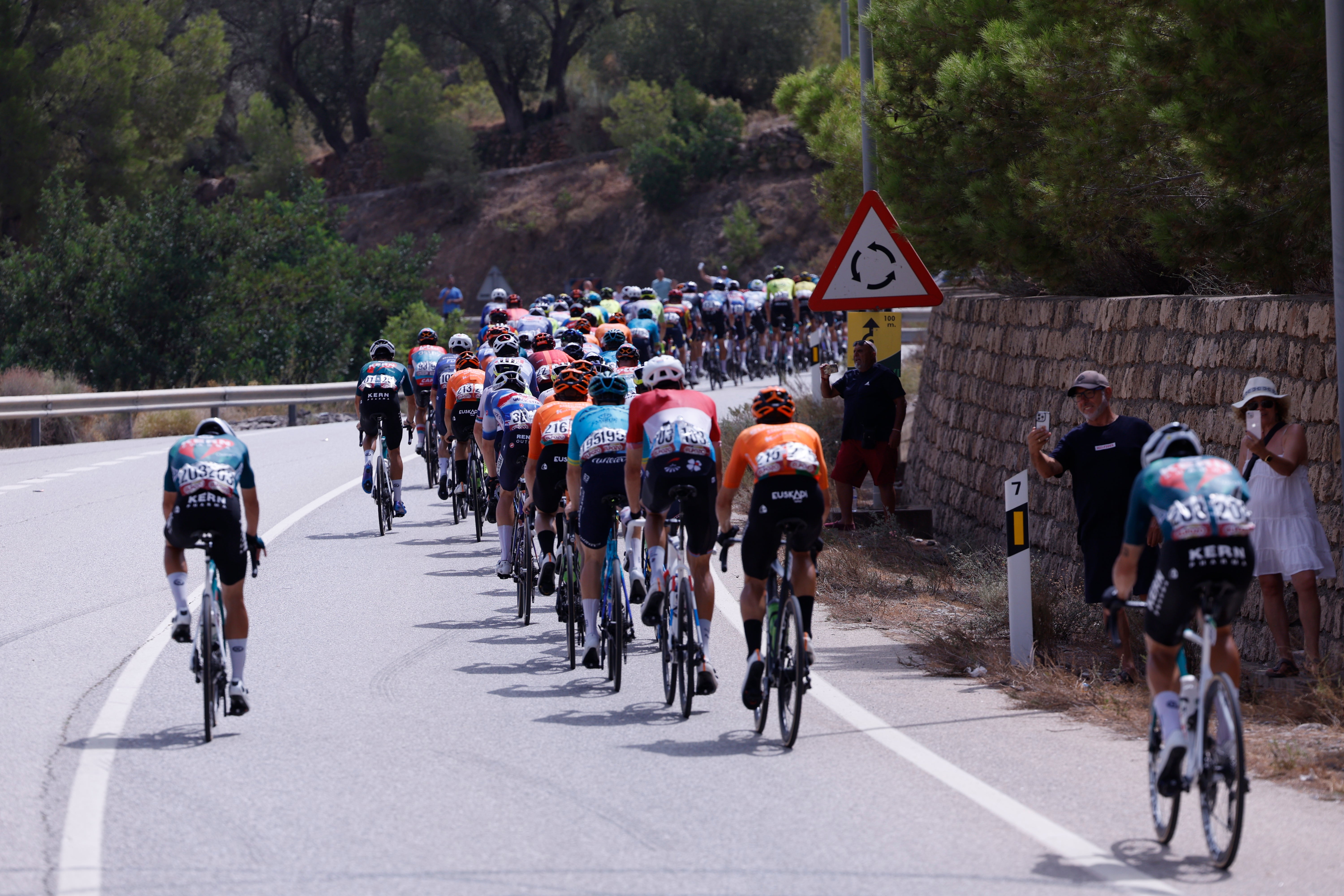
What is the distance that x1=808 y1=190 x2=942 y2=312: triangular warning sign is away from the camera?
43.9 ft

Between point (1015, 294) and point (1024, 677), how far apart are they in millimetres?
7804

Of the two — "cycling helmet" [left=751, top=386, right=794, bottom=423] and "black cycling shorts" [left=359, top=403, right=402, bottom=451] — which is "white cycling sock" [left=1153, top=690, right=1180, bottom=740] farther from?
"black cycling shorts" [left=359, top=403, right=402, bottom=451]

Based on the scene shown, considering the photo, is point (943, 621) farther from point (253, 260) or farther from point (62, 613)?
point (253, 260)

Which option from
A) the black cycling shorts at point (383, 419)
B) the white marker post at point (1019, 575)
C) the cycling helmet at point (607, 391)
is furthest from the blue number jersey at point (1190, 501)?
the black cycling shorts at point (383, 419)

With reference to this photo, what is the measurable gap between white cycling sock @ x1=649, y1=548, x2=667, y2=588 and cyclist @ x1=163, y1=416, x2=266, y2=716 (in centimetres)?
215

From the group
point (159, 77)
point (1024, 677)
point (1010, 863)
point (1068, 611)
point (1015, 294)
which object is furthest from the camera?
point (159, 77)

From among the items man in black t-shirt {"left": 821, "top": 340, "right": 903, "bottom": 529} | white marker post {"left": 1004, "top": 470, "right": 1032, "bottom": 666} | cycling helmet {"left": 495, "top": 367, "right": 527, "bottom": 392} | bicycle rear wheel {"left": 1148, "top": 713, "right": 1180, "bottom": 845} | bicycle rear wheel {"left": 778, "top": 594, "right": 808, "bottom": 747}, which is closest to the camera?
bicycle rear wheel {"left": 1148, "top": 713, "right": 1180, "bottom": 845}

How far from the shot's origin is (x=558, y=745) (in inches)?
327

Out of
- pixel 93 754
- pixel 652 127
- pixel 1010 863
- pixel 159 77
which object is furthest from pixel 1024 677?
pixel 652 127

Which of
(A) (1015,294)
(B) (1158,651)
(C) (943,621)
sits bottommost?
(C) (943,621)

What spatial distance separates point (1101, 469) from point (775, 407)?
2340 mm

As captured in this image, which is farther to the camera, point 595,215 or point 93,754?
point 595,215

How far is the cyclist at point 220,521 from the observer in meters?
8.59

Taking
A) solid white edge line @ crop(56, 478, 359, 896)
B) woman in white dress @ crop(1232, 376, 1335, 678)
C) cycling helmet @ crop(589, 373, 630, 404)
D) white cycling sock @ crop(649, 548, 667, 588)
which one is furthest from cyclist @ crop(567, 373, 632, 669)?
woman in white dress @ crop(1232, 376, 1335, 678)
